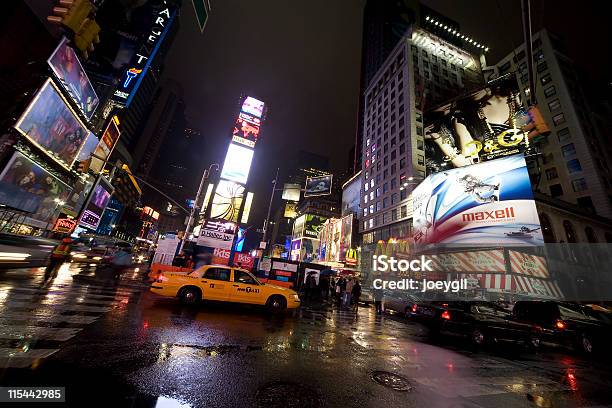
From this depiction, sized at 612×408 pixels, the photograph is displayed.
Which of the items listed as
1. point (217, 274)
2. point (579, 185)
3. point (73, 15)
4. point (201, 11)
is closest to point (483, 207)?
point (217, 274)

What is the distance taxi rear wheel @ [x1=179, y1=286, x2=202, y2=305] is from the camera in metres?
9.67

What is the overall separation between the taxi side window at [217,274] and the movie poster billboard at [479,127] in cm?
2925

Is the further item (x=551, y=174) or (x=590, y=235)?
(x=551, y=174)

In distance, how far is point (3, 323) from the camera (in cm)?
499

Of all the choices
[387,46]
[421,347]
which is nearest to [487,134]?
[421,347]

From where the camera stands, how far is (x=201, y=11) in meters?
8.09

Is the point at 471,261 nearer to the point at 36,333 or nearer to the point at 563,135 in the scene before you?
the point at 36,333

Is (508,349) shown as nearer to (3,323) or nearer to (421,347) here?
(421,347)

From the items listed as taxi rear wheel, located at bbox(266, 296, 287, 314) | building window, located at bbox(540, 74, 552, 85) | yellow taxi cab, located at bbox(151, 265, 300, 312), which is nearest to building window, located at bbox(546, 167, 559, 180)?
building window, located at bbox(540, 74, 552, 85)

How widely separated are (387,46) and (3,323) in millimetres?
102188

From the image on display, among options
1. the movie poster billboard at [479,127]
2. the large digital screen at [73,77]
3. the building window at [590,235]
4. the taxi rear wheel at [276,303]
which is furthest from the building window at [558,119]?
the large digital screen at [73,77]

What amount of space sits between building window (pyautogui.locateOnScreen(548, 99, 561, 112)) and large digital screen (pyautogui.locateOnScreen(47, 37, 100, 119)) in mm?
69304

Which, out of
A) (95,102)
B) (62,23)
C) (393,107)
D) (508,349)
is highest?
(393,107)

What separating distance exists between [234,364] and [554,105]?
63.3m
